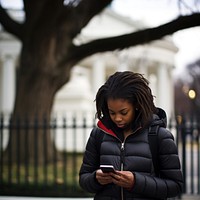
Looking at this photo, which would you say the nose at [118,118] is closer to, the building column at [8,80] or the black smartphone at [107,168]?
the black smartphone at [107,168]

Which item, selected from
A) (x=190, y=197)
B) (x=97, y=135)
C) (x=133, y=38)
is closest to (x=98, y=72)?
(x=133, y=38)

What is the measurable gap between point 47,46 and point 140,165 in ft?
30.1

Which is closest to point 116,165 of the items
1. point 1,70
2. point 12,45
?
point 12,45

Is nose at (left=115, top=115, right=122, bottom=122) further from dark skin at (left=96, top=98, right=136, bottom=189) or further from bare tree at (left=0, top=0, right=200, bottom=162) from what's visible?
bare tree at (left=0, top=0, right=200, bottom=162)

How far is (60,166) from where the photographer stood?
11.4 m

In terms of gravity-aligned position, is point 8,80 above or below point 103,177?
above

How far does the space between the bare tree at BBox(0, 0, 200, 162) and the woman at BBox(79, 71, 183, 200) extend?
819cm

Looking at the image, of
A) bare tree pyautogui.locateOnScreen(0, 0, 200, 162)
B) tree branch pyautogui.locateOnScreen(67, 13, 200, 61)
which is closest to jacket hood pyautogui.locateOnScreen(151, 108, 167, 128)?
tree branch pyautogui.locateOnScreen(67, 13, 200, 61)

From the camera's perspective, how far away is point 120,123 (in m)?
2.47

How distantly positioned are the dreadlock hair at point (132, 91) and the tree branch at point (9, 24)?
30.4ft

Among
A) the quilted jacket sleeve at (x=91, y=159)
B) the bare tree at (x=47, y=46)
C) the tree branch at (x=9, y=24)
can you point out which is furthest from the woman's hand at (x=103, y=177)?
the tree branch at (x=9, y=24)

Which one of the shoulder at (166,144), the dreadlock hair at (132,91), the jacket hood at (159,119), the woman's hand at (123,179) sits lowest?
the woman's hand at (123,179)

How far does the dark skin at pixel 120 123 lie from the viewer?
7.74 ft

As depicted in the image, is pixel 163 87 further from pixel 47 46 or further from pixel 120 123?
pixel 120 123
